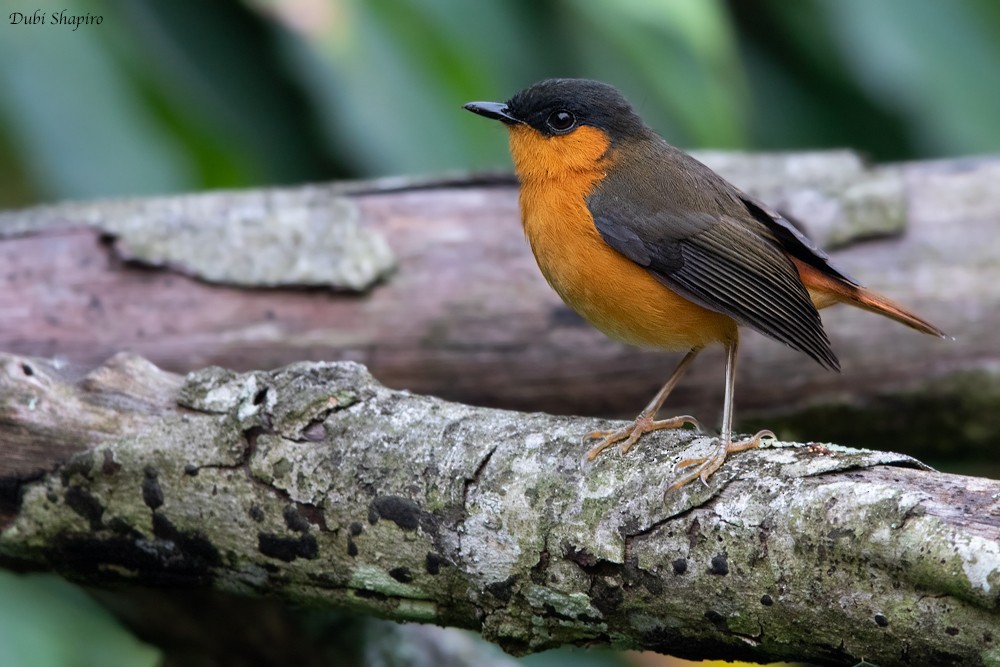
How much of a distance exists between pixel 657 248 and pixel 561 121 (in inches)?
27.3

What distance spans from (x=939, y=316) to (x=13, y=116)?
3.58m

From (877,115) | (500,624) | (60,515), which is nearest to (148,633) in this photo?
(60,515)

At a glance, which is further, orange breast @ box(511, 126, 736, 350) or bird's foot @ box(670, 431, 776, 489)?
orange breast @ box(511, 126, 736, 350)

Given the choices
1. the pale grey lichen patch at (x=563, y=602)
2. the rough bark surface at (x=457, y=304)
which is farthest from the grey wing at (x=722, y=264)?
the pale grey lichen patch at (x=563, y=602)

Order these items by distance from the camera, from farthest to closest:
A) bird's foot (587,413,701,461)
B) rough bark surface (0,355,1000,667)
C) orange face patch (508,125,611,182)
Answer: orange face patch (508,125,611,182), bird's foot (587,413,701,461), rough bark surface (0,355,1000,667)

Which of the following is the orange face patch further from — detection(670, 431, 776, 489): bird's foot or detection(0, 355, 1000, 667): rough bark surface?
detection(670, 431, 776, 489): bird's foot

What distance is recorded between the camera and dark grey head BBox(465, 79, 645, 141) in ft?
12.3

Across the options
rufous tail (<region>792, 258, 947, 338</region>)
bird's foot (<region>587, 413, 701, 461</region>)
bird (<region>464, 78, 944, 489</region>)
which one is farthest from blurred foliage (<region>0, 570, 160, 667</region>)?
rufous tail (<region>792, 258, 947, 338</region>)

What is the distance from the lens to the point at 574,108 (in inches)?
148

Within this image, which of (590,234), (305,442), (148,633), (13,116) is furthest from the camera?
(13,116)

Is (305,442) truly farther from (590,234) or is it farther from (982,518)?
(982,518)

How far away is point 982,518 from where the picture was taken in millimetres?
2158

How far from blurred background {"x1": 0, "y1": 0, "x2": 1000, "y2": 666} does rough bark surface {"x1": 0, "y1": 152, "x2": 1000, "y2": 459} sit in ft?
0.69

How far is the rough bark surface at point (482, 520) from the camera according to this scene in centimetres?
220
